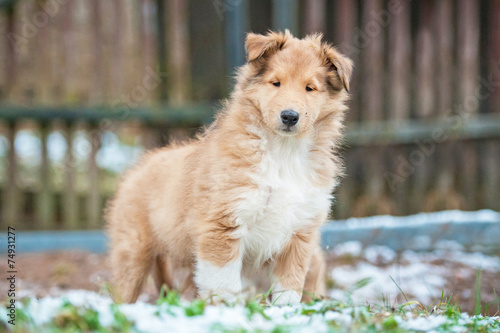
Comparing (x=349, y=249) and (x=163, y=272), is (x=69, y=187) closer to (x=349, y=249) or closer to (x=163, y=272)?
(x=163, y=272)

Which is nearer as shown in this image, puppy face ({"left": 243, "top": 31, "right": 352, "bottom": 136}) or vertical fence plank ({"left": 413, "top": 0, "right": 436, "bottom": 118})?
puppy face ({"left": 243, "top": 31, "right": 352, "bottom": 136})

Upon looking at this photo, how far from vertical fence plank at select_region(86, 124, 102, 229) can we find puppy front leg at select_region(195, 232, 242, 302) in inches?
154

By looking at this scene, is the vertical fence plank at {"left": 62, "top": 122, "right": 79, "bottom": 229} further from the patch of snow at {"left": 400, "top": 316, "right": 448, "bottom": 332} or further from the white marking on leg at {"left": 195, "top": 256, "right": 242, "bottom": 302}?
the patch of snow at {"left": 400, "top": 316, "right": 448, "bottom": 332}

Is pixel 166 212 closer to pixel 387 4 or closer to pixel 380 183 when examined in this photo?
pixel 380 183

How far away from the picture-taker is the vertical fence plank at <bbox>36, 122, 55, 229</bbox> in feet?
23.6

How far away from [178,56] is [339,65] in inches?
144

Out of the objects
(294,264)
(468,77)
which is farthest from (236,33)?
(294,264)

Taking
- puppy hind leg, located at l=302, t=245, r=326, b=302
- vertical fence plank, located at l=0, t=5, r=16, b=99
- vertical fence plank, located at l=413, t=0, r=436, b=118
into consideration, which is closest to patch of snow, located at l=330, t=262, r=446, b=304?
puppy hind leg, located at l=302, t=245, r=326, b=302

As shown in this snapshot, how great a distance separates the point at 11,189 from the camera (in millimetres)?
7195

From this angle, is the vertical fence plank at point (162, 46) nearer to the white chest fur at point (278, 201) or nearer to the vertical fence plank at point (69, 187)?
the vertical fence plank at point (69, 187)

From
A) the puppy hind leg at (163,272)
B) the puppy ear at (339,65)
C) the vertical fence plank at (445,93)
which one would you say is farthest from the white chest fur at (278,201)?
the vertical fence plank at (445,93)

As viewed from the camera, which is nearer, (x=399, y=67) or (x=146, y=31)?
(x=146, y=31)

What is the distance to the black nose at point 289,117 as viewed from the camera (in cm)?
370

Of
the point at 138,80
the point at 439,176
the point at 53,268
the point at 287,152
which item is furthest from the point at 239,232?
the point at 439,176
